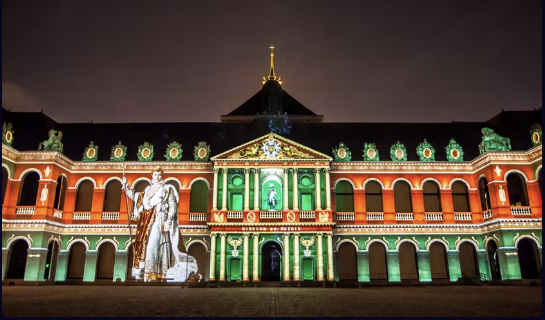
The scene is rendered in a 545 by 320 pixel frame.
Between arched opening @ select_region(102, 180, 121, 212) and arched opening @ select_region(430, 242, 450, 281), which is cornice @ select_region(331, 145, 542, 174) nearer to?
arched opening @ select_region(430, 242, 450, 281)

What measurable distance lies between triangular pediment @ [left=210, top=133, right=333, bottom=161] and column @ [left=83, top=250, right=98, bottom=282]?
11.3 meters

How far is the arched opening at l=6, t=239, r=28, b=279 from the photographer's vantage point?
28.5m

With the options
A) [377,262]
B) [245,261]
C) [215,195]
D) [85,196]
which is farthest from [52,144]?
[377,262]

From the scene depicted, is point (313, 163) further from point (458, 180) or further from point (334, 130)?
point (458, 180)

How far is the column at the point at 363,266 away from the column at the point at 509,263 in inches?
347

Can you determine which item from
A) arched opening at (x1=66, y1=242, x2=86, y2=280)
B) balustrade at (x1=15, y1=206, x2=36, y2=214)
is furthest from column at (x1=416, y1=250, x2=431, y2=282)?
balustrade at (x1=15, y1=206, x2=36, y2=214)

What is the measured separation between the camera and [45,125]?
34281 mm

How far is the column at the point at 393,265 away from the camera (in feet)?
97.0

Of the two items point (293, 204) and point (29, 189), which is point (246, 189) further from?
point (29, 189)

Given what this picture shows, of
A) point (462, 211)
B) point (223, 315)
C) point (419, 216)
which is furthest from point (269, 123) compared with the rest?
→ point (223, 315)

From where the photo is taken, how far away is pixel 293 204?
97.8ft

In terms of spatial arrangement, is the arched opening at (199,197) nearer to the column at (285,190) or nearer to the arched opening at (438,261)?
the column at (285,190)

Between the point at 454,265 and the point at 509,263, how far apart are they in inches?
157

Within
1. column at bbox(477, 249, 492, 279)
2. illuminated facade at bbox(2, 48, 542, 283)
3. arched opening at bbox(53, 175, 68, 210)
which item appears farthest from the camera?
arched opening at bbox(53, 175, 68, 210)
